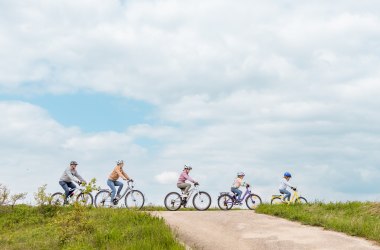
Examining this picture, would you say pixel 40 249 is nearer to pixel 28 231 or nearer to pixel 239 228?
pixel 28 231

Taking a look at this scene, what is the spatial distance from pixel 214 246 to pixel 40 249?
20.2ft

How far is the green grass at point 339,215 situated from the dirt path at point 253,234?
45 centimetres

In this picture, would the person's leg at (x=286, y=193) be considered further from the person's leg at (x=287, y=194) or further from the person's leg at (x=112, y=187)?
the person's leg at (x=112, y=187)

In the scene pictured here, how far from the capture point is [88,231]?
17.1m

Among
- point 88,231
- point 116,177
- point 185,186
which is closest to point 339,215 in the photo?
point 185,186

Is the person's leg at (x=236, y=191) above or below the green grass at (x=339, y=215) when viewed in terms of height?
above

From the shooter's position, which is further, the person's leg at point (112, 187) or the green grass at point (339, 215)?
the person's leg at point (112, 187)

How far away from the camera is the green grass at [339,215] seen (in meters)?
16.3

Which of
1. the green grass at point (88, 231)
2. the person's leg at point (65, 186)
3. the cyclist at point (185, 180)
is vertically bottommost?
the green grass at point (88, 231)

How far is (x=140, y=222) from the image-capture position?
663 inches

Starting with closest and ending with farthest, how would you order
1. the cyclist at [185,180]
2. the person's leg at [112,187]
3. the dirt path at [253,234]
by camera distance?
the dirt path at [253,234], the cyclist at [185,180], the person's leg at [112,187]

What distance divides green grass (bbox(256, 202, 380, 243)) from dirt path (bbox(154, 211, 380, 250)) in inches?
17.8

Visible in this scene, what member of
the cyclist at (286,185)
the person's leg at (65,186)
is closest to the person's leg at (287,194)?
the cyclist at (286,185)

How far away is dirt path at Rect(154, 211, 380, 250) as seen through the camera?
47.8 feet
